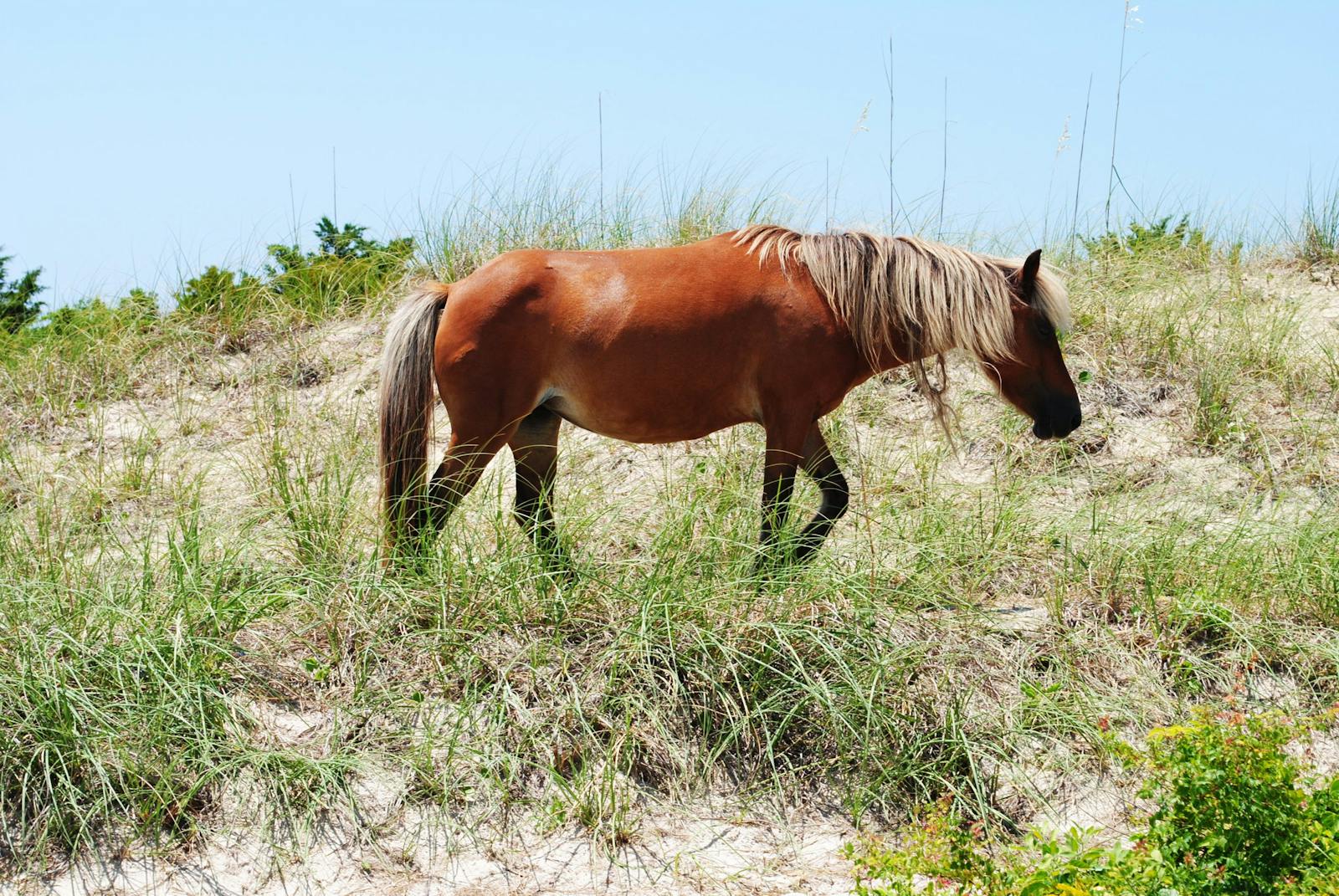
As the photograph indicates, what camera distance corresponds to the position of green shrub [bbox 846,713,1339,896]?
8.23ft

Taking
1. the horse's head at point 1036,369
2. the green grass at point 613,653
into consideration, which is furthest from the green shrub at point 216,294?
the horse's head at point 1036,369

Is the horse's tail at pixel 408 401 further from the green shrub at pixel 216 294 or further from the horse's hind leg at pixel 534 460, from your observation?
the green shrub at pixel 216 294

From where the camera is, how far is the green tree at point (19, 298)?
344 inches

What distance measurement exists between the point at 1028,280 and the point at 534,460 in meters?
2.24

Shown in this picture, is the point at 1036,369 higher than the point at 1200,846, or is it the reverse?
the point at 1036,369

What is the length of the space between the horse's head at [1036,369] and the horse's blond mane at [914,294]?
35 millimetres

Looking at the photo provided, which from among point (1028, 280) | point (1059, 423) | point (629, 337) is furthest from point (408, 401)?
point (1059, 423)

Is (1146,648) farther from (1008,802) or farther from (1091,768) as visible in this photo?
(1008,802)

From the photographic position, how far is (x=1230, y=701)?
307cm

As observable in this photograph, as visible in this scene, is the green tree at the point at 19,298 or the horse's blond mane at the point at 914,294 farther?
the green tree at the point at 19,298

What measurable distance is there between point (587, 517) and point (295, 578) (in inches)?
42.1

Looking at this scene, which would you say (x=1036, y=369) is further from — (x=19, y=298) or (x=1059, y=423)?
(x=19, y=298)

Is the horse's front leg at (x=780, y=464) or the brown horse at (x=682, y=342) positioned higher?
the brown horse at (x=682, y=342)

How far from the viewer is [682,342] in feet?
15.4
